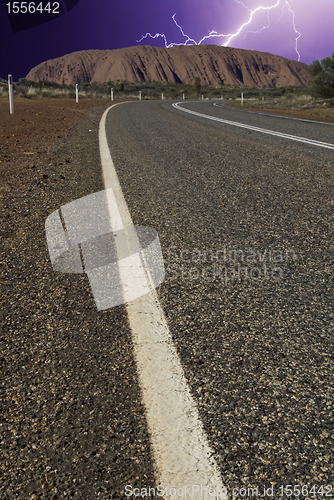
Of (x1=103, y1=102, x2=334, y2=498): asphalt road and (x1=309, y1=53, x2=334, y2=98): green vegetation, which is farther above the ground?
(x1=309, y1=53, x2=334, y2=98): green vegetation

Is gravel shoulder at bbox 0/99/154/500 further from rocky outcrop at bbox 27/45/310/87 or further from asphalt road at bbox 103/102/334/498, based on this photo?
rocky outcrop at bbox 27/45/310/87

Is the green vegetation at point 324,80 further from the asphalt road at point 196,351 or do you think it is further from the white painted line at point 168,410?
the white painted line at point 168,410

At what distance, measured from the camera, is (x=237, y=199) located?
11.9 ft

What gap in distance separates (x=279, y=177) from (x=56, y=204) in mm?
2487

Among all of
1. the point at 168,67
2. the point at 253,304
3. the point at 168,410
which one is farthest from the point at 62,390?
the point at 168,67

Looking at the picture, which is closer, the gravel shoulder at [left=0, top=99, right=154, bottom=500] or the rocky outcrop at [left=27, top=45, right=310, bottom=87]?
the gravel shoulder at [left=0, top=99, right=154, bottom=500]

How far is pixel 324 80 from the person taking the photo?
1967 cm

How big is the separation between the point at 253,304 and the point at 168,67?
123987 mm

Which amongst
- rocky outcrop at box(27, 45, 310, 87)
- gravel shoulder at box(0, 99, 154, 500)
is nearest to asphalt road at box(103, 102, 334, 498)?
gravel shoulder at box(0, 99, 154, 500)

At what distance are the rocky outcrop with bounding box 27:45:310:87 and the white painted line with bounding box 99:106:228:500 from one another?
114514 millimetres

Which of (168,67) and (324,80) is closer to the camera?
(324,80)

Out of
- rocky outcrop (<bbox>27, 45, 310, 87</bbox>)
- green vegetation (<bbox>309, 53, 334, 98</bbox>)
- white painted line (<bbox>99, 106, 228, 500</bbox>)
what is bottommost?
white painted line (<bbox>99, 106, 228, 500</bbox>)

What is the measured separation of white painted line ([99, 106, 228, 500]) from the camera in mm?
1087

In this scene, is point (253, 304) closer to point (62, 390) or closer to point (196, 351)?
point (196, 351)
